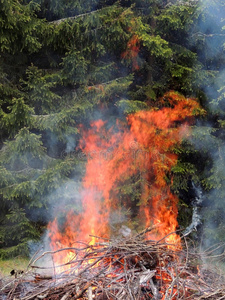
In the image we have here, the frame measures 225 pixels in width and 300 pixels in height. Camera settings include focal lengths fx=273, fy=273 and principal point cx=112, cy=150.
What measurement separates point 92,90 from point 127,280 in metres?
4.62

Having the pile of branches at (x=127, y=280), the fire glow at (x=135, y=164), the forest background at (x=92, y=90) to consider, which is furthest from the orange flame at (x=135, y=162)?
the pile of branches at (x=127, y=280)

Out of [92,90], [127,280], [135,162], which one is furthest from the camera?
[135,162]

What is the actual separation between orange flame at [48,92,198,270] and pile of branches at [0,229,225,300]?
2357mm

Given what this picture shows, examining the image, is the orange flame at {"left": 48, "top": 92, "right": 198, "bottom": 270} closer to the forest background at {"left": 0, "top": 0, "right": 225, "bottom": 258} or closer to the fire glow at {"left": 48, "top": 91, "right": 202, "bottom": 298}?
the fire glow at {"left": 48, "top": 91, "right": 202, "bottom": 298}

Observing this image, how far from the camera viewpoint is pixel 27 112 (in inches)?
248

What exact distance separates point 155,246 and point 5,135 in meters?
4.66

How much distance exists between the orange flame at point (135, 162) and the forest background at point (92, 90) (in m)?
0.22

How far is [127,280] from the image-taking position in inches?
146

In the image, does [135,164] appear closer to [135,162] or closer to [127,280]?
[135,162]

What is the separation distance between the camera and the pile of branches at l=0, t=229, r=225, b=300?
3.71 metres

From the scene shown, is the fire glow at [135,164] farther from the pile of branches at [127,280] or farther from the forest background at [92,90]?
the pile of branches at [127,280]

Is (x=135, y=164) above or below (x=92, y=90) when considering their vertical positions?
below

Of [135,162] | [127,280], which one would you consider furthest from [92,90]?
[127,280]

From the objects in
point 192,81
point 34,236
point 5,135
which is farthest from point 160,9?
point 34,236
